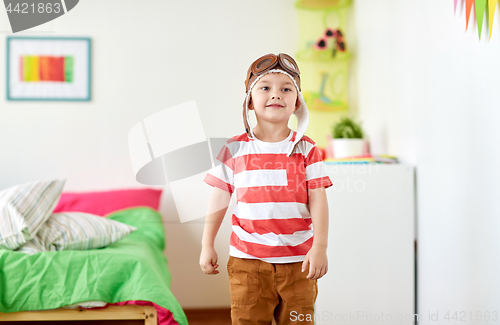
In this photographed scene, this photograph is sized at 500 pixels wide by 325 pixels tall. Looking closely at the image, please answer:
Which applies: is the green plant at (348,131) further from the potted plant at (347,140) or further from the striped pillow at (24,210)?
the striped pillow at (24,210)

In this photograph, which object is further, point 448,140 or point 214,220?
point 448,140

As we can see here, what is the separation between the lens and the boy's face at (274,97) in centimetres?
100

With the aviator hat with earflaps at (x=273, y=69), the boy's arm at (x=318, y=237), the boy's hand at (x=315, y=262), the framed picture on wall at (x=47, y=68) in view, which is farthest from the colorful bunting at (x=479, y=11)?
the framed picture on wall at (x=47, y=68)

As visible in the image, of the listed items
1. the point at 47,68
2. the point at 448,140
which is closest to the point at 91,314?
the point at 448,140

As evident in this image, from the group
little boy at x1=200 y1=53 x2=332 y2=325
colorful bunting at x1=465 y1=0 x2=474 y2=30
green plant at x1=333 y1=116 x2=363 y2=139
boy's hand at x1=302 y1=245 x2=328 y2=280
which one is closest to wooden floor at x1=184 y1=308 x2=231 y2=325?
green plant at x1=333 y1=116 x2=363 y2=139

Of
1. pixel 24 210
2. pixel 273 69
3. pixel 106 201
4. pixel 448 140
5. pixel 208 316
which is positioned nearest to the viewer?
pixel 273 69

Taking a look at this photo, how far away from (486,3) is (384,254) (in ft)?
2.95

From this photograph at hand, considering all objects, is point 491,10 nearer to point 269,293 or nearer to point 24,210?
point 269,293

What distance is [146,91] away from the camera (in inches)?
92.7

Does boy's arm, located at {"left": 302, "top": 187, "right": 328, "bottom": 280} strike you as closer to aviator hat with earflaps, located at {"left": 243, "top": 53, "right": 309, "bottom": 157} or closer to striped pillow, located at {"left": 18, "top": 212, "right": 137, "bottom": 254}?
aviator hat with earflaps, located at {"left": 243, "top": 53, "right": 309, "bottom": 157}

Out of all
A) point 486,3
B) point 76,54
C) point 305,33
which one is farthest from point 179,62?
point 486,3

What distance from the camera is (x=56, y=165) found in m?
2.31

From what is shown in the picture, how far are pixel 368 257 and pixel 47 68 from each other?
1.88 meters

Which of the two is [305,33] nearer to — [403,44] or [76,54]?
[403,44]
